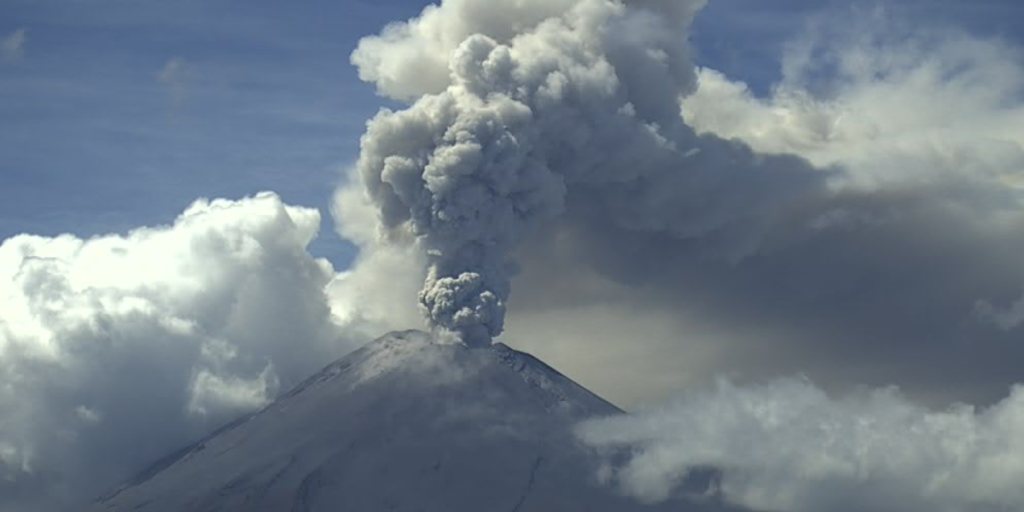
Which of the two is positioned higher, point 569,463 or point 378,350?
point 378,350

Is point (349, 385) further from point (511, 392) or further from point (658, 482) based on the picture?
point (658, 482)

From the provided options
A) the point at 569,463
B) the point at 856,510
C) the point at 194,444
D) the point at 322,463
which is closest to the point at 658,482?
the point at 569,463

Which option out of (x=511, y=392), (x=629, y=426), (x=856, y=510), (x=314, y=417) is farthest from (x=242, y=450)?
(x=856, y=510)

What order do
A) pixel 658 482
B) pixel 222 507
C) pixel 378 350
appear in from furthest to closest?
pixel 378 350 < pixel 658 482 < pixel 222 507

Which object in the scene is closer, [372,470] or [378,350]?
[372,470]

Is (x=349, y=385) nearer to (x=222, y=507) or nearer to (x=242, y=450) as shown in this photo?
(x=242, y=450)

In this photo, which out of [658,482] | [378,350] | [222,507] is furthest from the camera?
[378,350]
